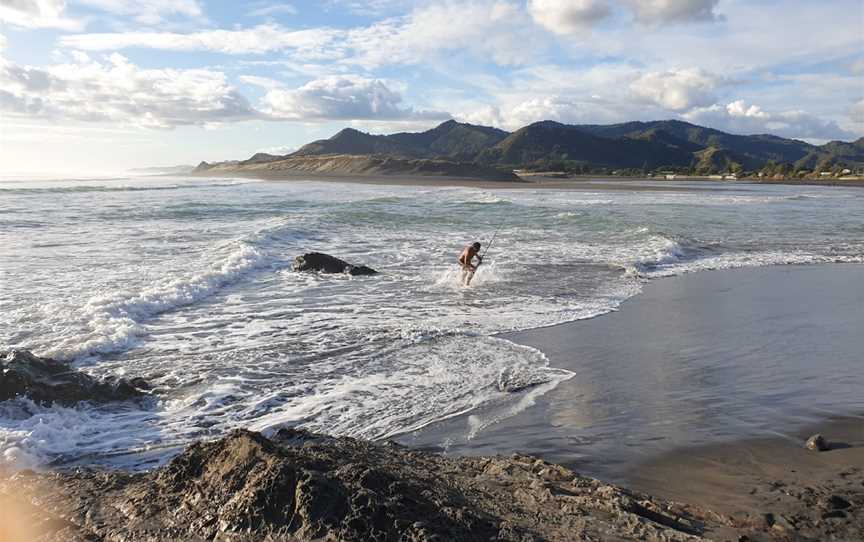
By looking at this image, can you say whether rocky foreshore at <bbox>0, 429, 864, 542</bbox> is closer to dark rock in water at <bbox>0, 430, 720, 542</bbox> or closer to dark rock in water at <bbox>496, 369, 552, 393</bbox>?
dark rock in water at <bbox>0, 430, 720, 542</bbox>

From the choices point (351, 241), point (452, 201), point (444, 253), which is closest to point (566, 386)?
point (444, 253)

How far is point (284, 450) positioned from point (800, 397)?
5.25 meters

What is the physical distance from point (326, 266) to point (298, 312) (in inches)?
165

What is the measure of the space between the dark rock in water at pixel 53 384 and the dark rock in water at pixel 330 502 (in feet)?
5.72

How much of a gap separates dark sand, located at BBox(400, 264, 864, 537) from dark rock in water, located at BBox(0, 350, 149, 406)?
3086mm

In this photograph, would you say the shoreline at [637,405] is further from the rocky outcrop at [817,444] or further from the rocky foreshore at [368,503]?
the rocky foreshore at [368,503]

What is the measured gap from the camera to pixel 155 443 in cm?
538

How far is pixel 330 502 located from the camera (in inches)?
139

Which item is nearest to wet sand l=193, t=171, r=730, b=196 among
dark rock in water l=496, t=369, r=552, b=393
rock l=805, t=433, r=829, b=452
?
dark rock in water l=496, t=369, r=552, b=393

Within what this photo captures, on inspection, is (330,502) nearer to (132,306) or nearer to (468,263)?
(132,306)

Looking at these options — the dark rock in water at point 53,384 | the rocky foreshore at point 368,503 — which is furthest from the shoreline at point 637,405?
the dark rock in water at point 53,384

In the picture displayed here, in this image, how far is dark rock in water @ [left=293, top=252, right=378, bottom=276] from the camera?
47.6 feet

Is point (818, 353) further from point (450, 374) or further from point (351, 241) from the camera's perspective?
point (351, 241)

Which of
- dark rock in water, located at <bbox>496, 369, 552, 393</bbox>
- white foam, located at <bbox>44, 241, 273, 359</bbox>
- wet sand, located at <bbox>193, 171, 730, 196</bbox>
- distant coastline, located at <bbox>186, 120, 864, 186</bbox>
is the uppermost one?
distant coastline, located at <bbox>186, 120, 864, 186</bbox>
